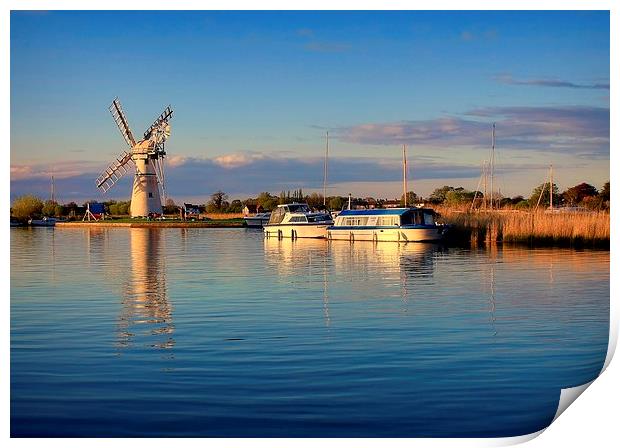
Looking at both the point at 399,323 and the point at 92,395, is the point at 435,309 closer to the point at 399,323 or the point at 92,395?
the point at 399,323

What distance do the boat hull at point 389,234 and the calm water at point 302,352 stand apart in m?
13.8

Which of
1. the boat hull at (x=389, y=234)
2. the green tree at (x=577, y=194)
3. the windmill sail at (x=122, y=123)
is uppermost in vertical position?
the windmill sail at (x=122, y=123)

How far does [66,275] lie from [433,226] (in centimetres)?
1641

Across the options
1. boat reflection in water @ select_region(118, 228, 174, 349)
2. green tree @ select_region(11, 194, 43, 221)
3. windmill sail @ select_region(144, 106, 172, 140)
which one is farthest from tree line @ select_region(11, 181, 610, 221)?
boat reflection in water @ select_region(118, 228, 174, 349)

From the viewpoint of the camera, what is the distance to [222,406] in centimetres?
685

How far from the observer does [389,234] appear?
32750 mm

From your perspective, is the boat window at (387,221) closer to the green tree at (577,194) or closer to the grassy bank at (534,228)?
the grassy bank at (534,228)

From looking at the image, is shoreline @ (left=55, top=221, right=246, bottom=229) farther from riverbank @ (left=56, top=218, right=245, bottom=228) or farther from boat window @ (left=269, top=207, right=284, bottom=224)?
boat window @ (left=269, top=207, right=284, bottom=224)

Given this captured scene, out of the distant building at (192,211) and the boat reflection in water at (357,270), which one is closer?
the boat reflection in water at (357,270)

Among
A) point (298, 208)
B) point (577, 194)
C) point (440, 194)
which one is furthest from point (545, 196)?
point (440, 194)

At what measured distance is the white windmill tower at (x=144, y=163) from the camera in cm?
5356

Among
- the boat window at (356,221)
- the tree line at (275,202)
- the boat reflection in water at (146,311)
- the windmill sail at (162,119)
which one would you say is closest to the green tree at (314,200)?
the tree line at (275,202)

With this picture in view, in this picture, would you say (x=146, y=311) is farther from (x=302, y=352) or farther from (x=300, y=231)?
(x=300, y=231)

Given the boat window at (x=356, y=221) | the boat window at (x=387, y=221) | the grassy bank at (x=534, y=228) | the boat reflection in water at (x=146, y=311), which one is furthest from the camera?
the boat window at (x=356, y=221)
